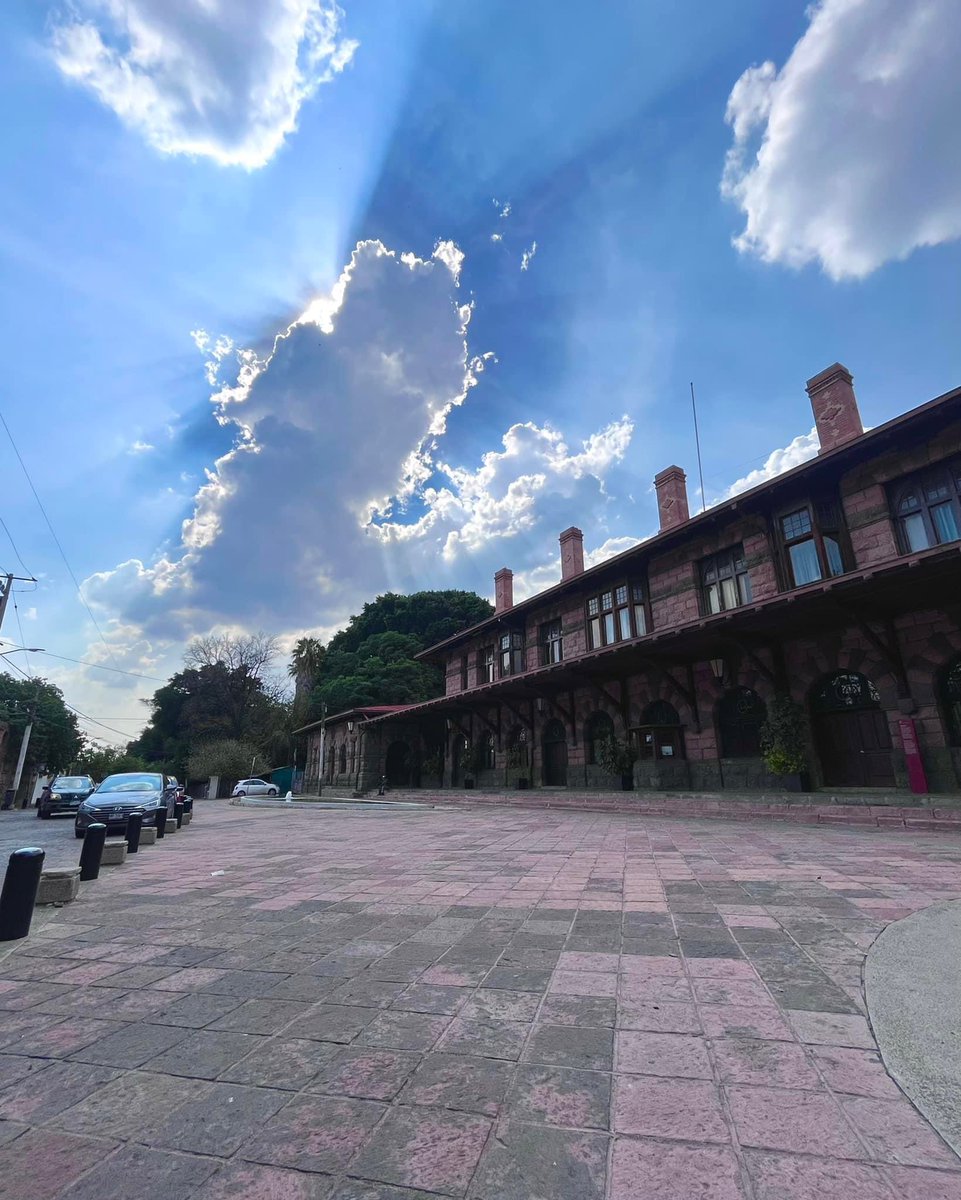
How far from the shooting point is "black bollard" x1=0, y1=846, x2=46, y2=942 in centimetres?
417

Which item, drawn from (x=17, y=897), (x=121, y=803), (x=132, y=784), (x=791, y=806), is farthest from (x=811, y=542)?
(x=132, y=784)

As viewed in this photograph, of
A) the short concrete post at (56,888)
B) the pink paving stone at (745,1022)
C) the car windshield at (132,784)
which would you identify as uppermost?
the car windshield at (132,784)

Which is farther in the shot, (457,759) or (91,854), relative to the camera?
(457,759)

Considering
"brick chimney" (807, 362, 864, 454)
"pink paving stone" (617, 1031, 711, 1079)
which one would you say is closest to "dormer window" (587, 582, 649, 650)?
"brick chimney" (807, 362, 864, 454)

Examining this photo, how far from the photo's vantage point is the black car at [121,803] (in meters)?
11.2

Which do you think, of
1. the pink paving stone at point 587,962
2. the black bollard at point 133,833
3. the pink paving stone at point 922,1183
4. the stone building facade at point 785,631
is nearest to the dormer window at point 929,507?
the stone building facade at point 785,631

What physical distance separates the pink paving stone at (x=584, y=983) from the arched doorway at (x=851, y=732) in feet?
37.7

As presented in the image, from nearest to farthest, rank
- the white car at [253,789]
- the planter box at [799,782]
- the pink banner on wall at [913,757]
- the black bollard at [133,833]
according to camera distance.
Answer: the black bollard at [133,833] < the pink banner on wall at [913,757] < the planter box at [799,782] < the white car at [253,789]

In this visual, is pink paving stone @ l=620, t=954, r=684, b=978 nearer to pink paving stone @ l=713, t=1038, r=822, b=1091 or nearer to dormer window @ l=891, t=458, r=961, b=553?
pink paving stone @ l=713, t=1038, r=822, b=1091

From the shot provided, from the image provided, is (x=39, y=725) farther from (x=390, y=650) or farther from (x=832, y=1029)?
(x=832, y=1029)

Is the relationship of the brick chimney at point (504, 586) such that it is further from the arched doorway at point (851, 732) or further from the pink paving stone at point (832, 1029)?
the pink paving stone at point (832, 1029)

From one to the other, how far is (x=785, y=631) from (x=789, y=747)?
2538 millimetres

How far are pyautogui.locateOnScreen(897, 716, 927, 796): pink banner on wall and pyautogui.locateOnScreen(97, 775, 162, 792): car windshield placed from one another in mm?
14927

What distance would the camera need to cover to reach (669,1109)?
188 cm
